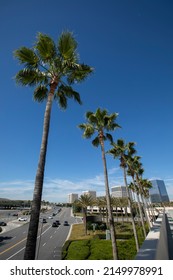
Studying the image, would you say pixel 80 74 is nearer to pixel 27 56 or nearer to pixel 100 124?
pixel 27 56

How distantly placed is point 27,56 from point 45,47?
3.26ft

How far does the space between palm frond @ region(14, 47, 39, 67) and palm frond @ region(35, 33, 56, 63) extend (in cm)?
34

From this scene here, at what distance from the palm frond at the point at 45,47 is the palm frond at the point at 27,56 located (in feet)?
1.11

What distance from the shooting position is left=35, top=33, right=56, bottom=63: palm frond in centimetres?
895

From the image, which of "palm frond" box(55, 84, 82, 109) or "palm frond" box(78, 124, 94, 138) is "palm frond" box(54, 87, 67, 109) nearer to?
"palm frond" box(55, 84, 82, 109)

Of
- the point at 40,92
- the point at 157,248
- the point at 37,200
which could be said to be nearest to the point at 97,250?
the point at 157,248

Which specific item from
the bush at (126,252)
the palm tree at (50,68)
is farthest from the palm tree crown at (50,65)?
the bush at (126,252)

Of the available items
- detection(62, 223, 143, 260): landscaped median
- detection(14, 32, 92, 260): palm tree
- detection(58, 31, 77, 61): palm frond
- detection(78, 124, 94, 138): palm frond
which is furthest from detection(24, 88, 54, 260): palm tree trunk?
detection(62, 223, 143, 260): landscaped median

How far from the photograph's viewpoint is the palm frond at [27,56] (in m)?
8.94

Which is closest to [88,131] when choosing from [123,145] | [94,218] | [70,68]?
[70,68]

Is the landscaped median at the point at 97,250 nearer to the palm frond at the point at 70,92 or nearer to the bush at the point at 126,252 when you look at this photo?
the bush at the point at 126,252
